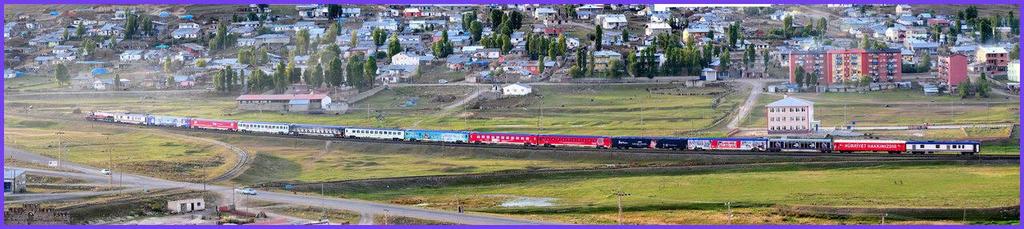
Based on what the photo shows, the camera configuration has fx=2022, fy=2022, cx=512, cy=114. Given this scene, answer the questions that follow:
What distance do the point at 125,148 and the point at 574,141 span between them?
10166 millimetres

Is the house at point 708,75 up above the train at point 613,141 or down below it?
above

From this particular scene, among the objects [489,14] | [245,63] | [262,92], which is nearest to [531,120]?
[262,92]

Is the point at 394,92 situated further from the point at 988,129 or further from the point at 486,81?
the point at 988,129

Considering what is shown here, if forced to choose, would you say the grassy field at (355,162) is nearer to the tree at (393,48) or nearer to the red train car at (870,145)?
the red train car at (870,145)

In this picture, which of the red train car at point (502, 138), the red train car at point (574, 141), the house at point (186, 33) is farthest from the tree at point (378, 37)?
the red train car at point (574, 141)

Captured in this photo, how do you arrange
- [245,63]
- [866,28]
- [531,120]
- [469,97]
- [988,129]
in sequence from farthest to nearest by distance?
[866,28]
[245,63]
[469,97]
[531,120]
[988,129]

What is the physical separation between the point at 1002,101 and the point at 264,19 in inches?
1091

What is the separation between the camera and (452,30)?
224ft

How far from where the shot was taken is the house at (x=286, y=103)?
53.2 m

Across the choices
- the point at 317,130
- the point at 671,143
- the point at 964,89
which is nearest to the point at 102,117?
the point at 317,130

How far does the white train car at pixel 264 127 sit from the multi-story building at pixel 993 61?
20.8 meters

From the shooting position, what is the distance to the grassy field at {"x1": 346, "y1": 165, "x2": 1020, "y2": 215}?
3544 cm

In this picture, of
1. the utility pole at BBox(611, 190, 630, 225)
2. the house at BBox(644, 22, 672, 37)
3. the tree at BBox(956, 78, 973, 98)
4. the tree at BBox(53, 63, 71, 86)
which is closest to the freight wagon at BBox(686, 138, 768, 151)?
the utility pole at BBox(611, 190, 630, 225)

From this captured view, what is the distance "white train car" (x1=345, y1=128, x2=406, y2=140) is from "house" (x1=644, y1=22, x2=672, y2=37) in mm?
20978
